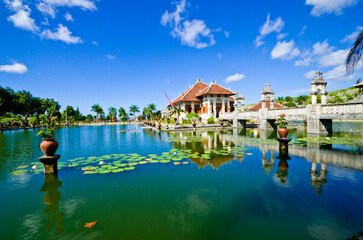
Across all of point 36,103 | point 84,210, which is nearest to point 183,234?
point 84,210

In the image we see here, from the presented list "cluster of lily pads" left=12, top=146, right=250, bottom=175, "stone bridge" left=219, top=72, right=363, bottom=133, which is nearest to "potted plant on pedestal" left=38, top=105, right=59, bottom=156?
"cluster of lily pads" left=12, top=146, right=250, bottom=175

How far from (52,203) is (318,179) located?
7329mm

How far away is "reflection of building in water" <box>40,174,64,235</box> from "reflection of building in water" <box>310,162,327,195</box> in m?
5.88

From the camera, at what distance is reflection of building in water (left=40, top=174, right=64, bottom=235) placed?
10.4 ft

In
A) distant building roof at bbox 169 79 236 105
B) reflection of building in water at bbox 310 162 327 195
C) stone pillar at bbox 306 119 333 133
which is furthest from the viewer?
distant building roof at bbox 169 79 236 105

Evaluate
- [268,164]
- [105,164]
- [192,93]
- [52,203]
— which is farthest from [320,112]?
[192,93]

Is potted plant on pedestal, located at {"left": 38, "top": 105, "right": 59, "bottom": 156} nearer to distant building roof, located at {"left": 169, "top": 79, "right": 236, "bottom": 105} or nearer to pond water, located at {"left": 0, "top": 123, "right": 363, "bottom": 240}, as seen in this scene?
pond water, located at {"left": 0, "top": 123, "right": 363, "bottom": 240}

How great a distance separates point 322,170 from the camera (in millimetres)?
5926

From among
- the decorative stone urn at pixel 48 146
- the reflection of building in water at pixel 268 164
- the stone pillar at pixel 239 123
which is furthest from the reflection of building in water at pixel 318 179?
the stone pillar at pixel 239 123

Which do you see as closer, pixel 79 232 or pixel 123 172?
pixel 79 232

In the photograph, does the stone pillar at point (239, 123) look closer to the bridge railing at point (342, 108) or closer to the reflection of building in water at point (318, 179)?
the bridge railing at point (342, 108)

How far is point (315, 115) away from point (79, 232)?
19720 mm

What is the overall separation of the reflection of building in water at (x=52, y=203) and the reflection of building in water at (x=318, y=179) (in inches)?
231

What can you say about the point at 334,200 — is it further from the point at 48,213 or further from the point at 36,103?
the point at 36,103
